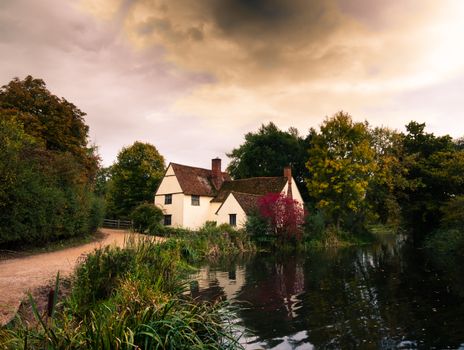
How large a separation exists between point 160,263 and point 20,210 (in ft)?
36.2

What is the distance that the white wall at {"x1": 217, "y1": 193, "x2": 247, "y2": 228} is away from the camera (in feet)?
110

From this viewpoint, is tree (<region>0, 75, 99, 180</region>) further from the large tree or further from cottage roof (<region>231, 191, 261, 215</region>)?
the large tree

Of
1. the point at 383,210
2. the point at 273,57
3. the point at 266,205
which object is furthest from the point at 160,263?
the point at 383,210

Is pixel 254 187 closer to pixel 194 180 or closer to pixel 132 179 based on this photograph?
pixel 194 180

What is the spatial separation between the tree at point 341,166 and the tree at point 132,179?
22074 mm

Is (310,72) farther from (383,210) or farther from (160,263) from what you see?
(383,210)

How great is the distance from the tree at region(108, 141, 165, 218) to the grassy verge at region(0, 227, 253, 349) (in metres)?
31.4

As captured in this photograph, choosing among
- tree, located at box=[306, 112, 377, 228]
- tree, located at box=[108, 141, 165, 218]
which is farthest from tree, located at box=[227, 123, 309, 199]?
tree, located at box=[108, 141, 165, 218]

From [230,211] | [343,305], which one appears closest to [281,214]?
[230,211]

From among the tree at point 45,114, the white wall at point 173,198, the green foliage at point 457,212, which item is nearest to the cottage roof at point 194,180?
the white wall at point 173,198

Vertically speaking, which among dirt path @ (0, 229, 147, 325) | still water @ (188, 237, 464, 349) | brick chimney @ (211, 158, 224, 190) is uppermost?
brick chimney @ (211, 158, 224, 190)

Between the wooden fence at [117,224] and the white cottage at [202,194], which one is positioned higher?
the white cottage at [202,194]

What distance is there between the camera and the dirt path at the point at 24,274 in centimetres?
842

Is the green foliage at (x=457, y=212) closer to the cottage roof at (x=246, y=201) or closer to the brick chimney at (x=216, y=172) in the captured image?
the cottage roof at (x=246, y=201)
